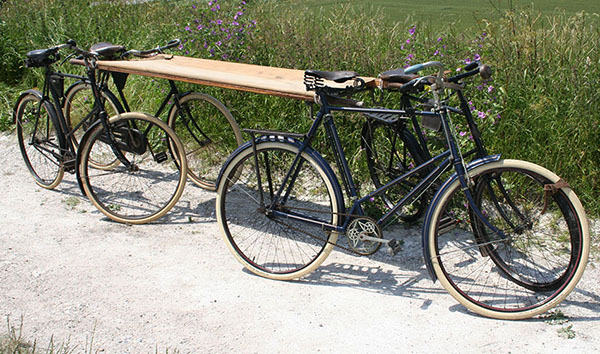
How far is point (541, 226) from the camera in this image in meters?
4.55

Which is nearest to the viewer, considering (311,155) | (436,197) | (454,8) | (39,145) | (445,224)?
(436,197)

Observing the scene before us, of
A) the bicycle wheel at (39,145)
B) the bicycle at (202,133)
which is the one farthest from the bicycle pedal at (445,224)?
the bicycle wheel at (39,145)

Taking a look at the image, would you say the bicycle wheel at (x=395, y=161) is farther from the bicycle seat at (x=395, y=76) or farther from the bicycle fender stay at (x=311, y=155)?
the bicycle fender stay at (x=311, y=155)

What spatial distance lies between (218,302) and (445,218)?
58.7 inches

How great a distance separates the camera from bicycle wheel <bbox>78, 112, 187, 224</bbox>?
16.5ft

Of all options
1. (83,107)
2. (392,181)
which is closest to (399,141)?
(392,181)

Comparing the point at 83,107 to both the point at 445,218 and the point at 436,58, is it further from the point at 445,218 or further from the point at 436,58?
the point at 445,218

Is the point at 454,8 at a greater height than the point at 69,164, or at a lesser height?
greater

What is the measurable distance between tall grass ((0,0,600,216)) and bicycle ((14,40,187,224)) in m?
0.85

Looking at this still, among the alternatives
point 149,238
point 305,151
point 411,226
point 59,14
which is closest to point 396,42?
point 411,226

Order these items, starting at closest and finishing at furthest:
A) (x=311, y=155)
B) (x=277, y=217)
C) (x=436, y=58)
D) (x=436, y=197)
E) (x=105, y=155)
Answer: (x=436, y=197), (x=311, y=155), (x=277, y=217), (x=436, y=58), (x=105, y=155)

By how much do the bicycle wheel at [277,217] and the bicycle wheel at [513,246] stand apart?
2.56 ft

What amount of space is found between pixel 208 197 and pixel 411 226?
1.83 m

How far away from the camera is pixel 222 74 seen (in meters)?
4.69
